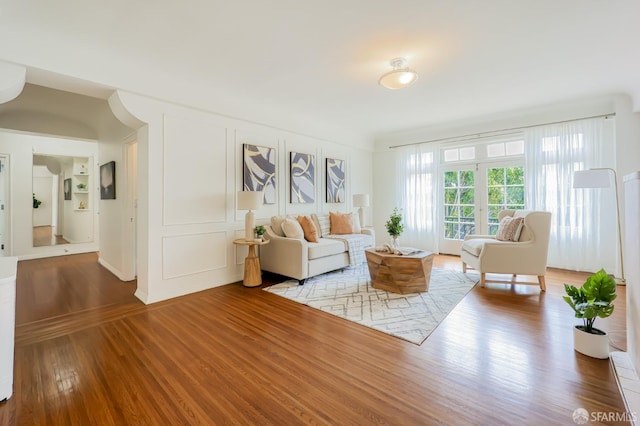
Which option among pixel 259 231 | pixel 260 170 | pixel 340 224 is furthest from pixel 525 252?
pixel 260 170

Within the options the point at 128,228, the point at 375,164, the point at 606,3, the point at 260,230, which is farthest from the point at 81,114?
the point at 606,3

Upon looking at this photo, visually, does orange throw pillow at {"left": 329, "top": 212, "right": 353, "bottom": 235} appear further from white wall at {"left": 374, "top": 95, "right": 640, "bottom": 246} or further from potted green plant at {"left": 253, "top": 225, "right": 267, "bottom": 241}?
white wall at {"left": 374, "top": 95, "right": 640, "bottom": 246}

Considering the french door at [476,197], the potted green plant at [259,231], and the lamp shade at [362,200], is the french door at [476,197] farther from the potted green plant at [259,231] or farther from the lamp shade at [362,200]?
the potted green plant at [259,231]

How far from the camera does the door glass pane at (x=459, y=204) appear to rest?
18.0 ft

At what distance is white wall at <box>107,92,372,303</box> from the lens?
10.5ft

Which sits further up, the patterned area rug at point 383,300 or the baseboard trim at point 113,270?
the baseboard trim at point 113,270

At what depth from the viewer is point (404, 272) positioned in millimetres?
3359

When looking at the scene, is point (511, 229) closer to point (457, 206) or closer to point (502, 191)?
point (502, 191)

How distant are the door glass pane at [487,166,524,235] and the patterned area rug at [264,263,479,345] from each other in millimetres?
1715

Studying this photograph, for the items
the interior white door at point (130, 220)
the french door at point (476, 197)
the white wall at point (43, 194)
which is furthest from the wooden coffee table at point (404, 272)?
the white wall at point (43, 194)

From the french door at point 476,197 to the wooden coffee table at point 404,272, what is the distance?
2.55 m

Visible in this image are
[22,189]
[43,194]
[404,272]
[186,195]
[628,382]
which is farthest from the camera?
[43,194]

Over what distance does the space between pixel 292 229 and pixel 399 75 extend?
7.74ft

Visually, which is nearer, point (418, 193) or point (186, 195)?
point (186, 195)
